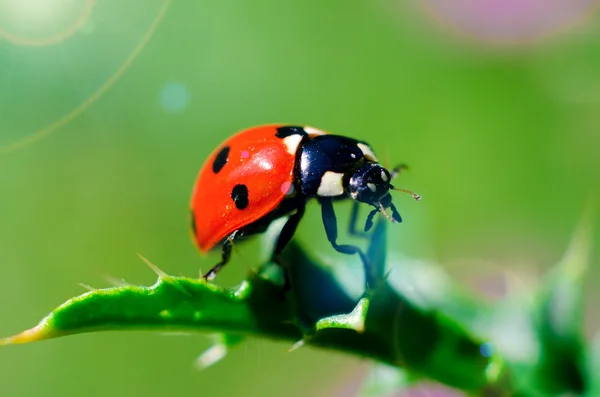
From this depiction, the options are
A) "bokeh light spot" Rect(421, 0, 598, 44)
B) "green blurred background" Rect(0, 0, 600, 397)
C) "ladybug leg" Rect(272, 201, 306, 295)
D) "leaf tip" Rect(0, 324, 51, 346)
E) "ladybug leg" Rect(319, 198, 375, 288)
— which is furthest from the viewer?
"bokeh light spot" Rect(421, 0, 598, 44)

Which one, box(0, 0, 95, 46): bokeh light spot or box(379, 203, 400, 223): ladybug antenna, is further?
box(0, 0, 95, 46): bokeh light spot

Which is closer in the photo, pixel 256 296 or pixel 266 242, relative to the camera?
pixel 256 296

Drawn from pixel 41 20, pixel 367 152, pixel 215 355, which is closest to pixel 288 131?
pixel 367 152

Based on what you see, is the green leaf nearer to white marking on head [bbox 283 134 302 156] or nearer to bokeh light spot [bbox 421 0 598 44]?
white marking on head [bbox 283 134 302 156]

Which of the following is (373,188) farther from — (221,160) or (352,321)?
(352,321)

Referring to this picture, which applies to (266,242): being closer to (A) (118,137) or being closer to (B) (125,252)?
(B) (125,252)

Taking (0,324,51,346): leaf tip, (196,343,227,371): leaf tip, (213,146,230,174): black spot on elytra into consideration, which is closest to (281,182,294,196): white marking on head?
(213,146,230,174): black spot on elytra

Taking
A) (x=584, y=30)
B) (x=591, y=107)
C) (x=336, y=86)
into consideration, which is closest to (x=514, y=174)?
(x=591, y=107)
